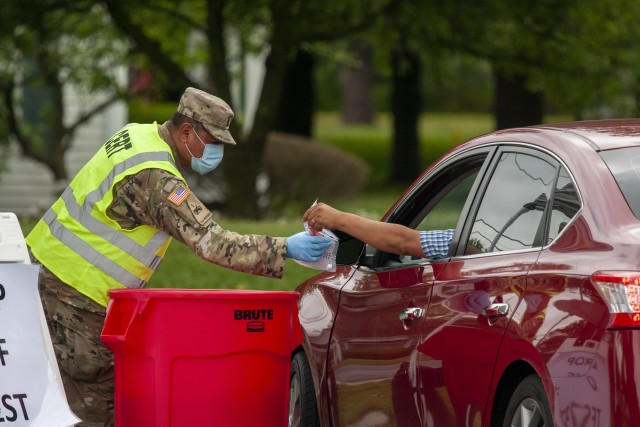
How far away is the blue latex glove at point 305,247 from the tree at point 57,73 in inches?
578

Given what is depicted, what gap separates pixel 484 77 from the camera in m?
60.0

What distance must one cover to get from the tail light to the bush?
1932 cm

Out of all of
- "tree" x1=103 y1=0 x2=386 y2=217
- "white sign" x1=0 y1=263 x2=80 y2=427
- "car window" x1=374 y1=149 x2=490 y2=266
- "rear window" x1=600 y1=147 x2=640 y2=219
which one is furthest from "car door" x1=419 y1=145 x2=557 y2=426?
"tree" x1=103 y1=0 x2=386 y2=217

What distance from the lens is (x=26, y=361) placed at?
5309 mm

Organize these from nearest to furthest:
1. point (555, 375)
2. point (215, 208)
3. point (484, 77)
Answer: point (555, 375), point (215, 208), point (484, 77)

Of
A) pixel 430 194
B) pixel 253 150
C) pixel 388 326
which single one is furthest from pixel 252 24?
pixel 388 326

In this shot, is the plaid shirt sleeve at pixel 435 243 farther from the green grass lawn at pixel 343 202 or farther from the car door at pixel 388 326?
the green grass lawn at pixel 343 202

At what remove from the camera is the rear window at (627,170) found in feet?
15.6

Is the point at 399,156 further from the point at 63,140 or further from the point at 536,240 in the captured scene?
the point at 536,240

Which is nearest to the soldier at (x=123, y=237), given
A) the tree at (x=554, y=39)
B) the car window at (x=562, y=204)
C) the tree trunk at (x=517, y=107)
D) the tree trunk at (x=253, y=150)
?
the car window at (x=562, y=204)

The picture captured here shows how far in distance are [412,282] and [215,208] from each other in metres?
16.4

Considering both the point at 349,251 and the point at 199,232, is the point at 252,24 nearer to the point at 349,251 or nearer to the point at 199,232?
the point at 349,251

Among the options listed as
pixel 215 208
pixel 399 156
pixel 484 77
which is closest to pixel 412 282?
pixel 215 208

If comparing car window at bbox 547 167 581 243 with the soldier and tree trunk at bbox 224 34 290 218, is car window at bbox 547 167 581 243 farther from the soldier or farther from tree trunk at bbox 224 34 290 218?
tree trunk at bbox 224 34 290 218
